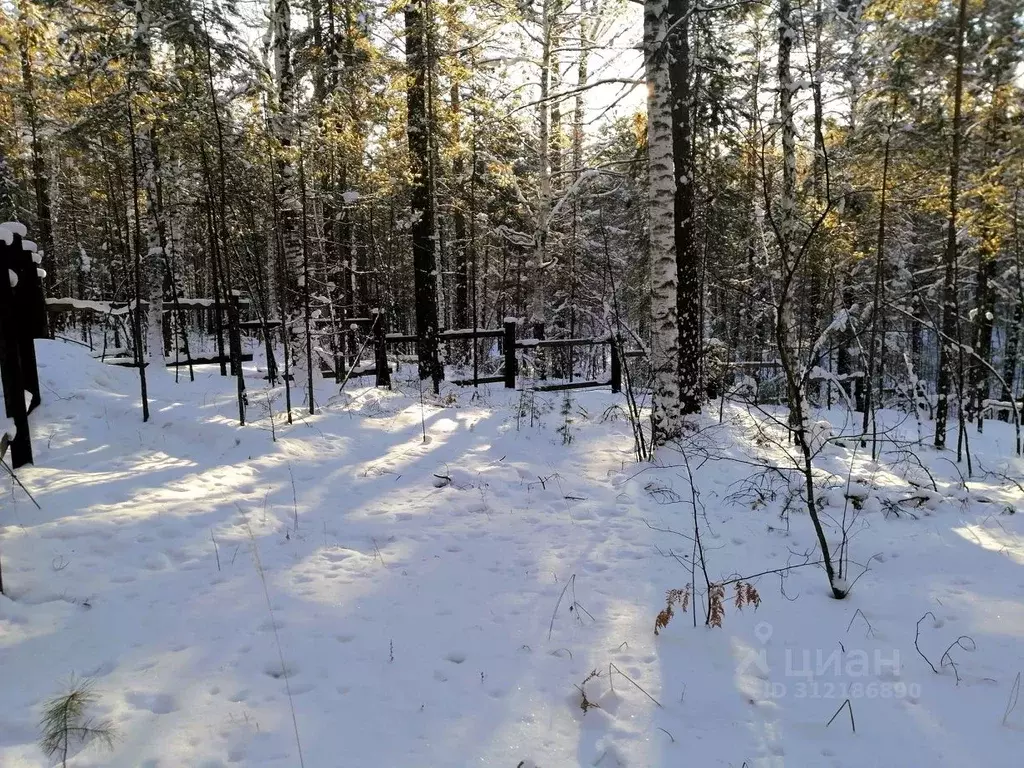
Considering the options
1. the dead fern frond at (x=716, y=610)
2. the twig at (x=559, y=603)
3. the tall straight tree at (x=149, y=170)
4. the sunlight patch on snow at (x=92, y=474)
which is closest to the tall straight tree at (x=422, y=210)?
the tall straight tree at (x=149, y=170)

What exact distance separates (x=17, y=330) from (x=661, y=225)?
6481 millimetres

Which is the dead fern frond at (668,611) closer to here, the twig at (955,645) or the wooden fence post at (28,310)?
the twig at (955,645)

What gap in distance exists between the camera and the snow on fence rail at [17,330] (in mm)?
4254

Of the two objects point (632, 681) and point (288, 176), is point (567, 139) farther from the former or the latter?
point (632, 681)

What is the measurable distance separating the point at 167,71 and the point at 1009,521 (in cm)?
1265

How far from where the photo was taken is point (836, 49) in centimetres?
1377

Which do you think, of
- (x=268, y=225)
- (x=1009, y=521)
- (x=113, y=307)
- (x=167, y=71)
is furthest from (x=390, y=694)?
(x=268, y=225)

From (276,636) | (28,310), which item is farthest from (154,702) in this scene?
(28,310)

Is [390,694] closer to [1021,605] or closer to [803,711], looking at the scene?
[803,711]

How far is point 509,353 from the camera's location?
453 inches

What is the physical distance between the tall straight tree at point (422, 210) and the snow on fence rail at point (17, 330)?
5.89 meters

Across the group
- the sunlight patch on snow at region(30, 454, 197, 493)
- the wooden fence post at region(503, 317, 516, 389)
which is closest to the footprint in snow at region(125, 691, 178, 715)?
the sunlight patch on snow at region(30, 454, 197, 493)

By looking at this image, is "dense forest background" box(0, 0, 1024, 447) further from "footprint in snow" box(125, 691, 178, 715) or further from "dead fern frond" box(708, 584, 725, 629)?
"footprint in snow" box(125, 691, 178, 715)

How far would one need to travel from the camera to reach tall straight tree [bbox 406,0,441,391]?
34.8 ft
